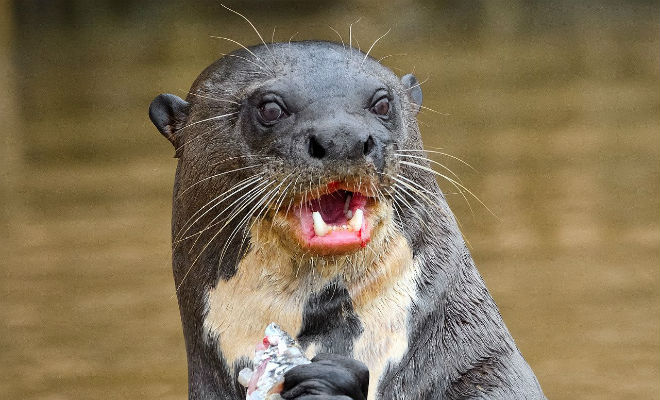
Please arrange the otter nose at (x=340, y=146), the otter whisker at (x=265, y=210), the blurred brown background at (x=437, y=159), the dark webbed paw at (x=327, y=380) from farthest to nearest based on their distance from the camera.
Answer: the blurred brown background at (x=437, y=159), the otter whisker at (x=265, y=210), the otter nose at (x=340, y=146), the dark webbed paw at (x=327, y=380)

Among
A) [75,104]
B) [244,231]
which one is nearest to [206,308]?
[244,231]

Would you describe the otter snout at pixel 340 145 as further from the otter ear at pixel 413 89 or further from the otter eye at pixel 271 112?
the otter ear at pixel 413 89

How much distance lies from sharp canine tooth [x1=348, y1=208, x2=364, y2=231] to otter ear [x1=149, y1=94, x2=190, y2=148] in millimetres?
797

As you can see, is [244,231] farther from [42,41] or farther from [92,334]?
[42,41]

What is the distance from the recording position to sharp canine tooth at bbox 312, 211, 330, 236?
385 cm

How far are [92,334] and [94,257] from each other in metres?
1.24

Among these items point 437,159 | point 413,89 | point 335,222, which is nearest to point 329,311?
point 335,222

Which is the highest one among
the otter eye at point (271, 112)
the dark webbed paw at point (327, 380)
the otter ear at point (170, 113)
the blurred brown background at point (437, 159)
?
the otter eye at point (271, 112)

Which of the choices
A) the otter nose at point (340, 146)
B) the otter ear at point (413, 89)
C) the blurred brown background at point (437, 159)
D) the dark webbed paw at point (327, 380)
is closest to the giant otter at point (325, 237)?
the otter nose at point (340, 146)

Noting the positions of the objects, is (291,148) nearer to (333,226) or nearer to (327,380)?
(333,226)

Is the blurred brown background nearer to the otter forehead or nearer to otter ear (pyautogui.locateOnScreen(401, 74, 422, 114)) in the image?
otter ear (pyautogui.locateOnScreen(401, 74, 422, 114))

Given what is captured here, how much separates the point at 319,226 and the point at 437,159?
20.9ft

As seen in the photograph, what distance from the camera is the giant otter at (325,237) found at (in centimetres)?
390

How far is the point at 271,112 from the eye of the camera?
403 cm
